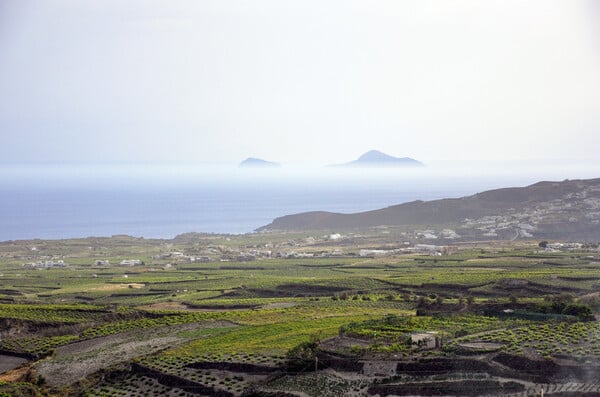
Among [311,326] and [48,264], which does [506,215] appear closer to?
[48,264]

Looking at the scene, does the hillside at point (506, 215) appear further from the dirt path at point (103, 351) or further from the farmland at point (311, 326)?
the dirt path at point (103, 351)

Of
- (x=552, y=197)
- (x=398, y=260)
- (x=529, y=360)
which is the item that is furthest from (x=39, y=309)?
(x=552, y=197)

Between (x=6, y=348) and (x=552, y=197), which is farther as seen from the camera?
(x=552, y=197)

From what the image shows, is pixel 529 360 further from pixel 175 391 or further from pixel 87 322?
pixel 87 322

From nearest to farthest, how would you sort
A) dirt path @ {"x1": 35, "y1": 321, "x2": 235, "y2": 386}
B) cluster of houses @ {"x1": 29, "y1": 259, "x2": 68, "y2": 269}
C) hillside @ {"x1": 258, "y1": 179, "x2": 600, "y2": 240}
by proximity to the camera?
dirt path @ {"x1": 35, "y1": 321, "x2": 235, "y2": 386} < cluster of houses @ {"x1": 29, "y1": 259, "x2": 68, "y2": 269} < hillside @ {"x1": 258, "y1": 179, "x2": 600, "y2": 240}

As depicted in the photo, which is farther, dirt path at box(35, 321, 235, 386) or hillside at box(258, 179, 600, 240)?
hillside at box(258, 179, 600, 240)

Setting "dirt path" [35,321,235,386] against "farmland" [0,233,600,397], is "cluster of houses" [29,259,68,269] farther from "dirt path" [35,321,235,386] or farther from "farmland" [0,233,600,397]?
"dirt path" [35,321,235,386]

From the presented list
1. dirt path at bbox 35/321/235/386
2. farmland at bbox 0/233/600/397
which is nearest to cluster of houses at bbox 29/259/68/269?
farmland at bbox 0/233/600/397

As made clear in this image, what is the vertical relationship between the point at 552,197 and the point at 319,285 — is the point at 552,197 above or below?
above
